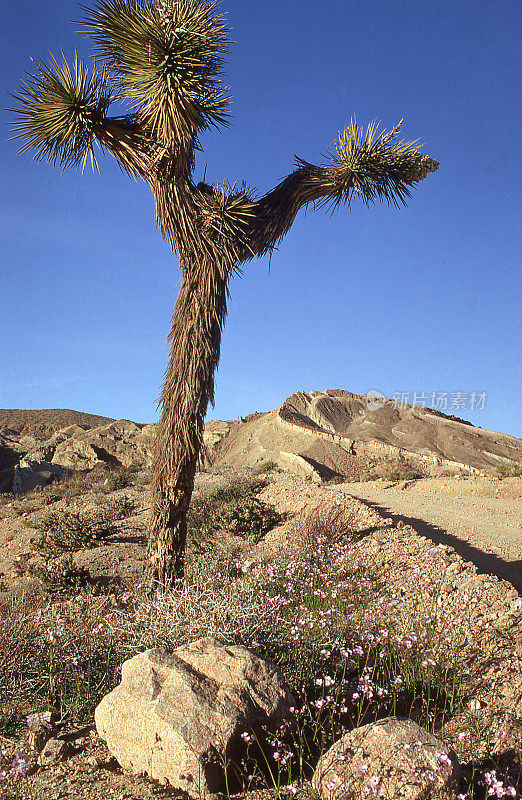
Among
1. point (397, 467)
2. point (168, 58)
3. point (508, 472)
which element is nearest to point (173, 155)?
point (168, 58)

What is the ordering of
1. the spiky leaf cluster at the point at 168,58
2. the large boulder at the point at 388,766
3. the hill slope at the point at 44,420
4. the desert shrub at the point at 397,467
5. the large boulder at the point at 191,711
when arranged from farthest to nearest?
the hill slope at the point at 44,420
the desert shrub at the point at 397,467
the spiky leaf cluster at the point at 168,58
the large boulder at the point at 191,711
the large boulder at the point at 388,766

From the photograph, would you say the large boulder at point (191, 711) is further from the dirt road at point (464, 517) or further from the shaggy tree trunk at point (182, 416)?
the dirt road at point (464, 517)

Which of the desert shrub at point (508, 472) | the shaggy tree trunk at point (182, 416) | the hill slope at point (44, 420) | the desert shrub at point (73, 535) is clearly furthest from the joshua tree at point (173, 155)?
the hill slope at point (44, 420)

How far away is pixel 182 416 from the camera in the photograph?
7438 millimetres

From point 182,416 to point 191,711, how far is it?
4518 mm

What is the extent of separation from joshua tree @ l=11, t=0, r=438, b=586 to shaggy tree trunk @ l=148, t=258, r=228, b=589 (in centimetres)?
1

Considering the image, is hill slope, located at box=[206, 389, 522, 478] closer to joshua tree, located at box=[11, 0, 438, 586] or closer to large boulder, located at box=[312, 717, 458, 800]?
joshua tree, located at box=[11, 0, 438, 586]

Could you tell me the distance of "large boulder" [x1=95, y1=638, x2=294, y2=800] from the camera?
317 cm

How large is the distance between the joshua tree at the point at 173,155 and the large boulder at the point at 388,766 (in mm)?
4394

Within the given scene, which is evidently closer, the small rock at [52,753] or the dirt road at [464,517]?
the small rock at [52,753]

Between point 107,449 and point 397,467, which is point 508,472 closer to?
point 397,467

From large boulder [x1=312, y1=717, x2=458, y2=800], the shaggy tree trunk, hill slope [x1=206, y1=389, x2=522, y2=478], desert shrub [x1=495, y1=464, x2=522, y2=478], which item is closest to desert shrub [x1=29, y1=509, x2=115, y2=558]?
the shaggy tree trunk

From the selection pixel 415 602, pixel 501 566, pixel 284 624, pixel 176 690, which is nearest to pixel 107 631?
pixel 284 624

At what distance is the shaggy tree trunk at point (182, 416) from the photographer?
7406mm
